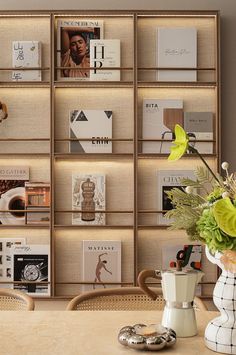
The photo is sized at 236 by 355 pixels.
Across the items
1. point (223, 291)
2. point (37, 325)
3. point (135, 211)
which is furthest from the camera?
point (135, 211)

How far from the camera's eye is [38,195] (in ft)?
10.7

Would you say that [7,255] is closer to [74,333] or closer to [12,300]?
[12,300]

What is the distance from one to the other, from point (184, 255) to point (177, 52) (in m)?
1.23

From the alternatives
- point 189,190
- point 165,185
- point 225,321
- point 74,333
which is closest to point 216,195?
point 189,190

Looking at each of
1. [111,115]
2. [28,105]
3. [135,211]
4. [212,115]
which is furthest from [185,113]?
[28,105]

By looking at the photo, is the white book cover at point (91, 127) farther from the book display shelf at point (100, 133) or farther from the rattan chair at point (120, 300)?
the rattan chair at point (120, 300)

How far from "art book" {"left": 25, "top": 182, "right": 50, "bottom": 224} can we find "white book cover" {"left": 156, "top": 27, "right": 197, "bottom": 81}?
3.17 feet

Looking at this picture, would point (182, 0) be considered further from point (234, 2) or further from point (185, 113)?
point (185, 113)

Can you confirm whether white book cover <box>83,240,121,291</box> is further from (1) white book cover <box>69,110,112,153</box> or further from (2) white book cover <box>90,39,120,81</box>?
(2) white book cover <box>90,39,120,81</box>

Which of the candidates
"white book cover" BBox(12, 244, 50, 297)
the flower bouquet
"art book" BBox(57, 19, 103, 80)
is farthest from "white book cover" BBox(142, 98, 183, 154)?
the flower bouquet

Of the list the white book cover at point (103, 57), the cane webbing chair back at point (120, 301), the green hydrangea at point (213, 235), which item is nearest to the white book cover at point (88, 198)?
the white book cover at point (103, 57)

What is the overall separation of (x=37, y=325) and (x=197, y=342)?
0.52 m

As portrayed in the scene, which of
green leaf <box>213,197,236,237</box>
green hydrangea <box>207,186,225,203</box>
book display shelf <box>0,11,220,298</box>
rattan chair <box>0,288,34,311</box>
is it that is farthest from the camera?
book display shelf <box>0,11,220,298</box>

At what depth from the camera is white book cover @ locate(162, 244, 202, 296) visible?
3236mm
